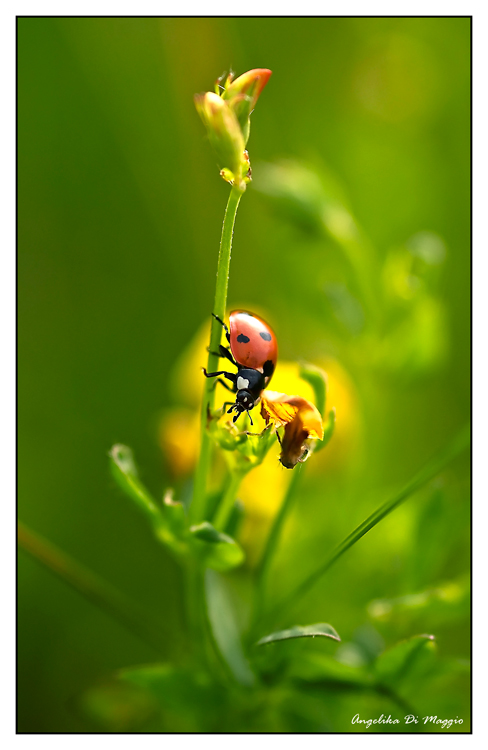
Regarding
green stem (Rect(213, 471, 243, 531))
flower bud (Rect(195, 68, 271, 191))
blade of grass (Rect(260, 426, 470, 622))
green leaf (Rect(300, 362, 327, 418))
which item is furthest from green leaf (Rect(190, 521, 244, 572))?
flower bud (Rect(195, 68, 271, 191))

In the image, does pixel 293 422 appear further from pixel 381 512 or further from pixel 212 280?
pixel 212 280

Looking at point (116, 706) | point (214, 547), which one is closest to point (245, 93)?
point (214, 547)

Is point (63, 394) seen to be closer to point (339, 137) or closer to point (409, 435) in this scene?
point (409, 435)

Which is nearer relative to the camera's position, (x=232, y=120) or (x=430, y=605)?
(x=232, y=120)

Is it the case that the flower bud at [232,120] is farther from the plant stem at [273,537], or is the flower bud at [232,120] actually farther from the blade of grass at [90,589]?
the blade of grass at [90,589]

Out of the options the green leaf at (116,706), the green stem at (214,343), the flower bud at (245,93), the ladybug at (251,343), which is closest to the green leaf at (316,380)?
the ladybug at (251,343)

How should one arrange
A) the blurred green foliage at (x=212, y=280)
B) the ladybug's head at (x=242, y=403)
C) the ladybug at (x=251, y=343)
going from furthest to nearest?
the blurred green foliage at (x=212, y=280) → the ladybug's head at (x=242, y=403) → the ladybug at (x=251, y=343)

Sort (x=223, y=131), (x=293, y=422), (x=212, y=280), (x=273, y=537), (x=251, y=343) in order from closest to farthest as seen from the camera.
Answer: (x=223, y=131), (x=293, y=422), (x=251, y=343), (x=273, y=537), (x=212, y=280)
